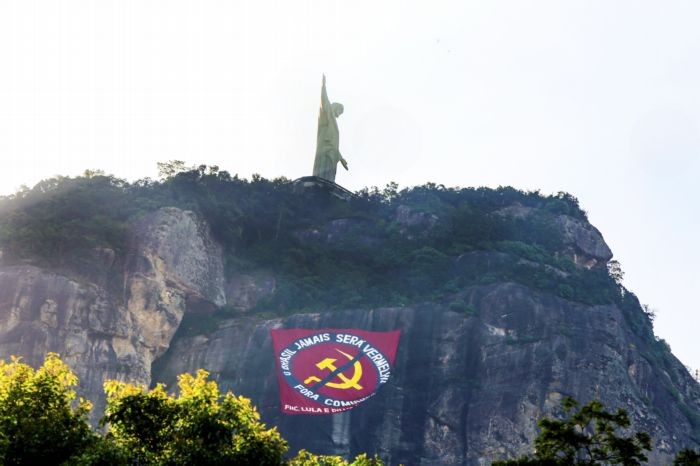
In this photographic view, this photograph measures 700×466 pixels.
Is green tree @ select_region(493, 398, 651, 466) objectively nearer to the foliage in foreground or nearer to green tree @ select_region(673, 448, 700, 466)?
green tree @ select_region(673, 448, 700, 466)

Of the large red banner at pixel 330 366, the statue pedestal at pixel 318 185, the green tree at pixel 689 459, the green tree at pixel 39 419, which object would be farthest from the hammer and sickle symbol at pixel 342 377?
the green tree at pixel 689 459

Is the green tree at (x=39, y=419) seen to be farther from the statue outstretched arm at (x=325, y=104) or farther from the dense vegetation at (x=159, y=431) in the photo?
the statue outstretched arm at (x=325, y=104)

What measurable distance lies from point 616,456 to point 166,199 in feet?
125

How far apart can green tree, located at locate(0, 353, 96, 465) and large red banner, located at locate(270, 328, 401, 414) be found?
83.7 feet

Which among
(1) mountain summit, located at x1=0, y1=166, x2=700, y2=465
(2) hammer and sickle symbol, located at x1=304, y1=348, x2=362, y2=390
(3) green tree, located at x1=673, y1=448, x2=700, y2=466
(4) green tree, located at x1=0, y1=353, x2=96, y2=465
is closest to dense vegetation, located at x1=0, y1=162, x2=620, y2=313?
(1) mountain summit, located at x1=0, y1=166, x2=700, y2=465

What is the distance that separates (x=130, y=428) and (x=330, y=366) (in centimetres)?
2631

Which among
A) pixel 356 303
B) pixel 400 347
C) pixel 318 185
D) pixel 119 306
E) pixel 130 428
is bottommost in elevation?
pixel 130 428

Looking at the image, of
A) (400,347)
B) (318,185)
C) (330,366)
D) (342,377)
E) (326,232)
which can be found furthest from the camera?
(318,185)

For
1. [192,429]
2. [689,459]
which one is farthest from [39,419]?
[689,459]

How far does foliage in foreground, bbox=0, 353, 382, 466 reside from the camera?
26.8 metres

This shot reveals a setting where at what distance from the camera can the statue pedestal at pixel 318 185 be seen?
7044 cm

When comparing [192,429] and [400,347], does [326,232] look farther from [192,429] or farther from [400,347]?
[192,429]

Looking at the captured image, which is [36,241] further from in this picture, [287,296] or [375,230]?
[375,230]

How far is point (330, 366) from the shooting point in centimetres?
5456
